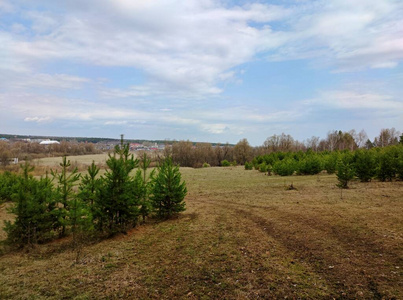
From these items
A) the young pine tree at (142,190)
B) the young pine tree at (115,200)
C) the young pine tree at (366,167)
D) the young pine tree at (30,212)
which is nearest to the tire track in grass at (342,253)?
the young pine tree at (142,190)

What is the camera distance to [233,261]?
5.78 m

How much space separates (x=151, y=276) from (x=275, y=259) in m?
2.70

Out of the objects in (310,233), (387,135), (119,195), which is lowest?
(310,233)

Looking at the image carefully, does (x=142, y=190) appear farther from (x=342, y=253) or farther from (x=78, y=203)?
(x=342, y=253)

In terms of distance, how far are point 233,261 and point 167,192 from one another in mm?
4652

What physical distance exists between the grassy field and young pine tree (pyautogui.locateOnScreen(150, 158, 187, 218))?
2.78ft

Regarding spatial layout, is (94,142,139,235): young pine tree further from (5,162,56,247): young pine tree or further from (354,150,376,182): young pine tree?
(354,150,376,182): young pine tree

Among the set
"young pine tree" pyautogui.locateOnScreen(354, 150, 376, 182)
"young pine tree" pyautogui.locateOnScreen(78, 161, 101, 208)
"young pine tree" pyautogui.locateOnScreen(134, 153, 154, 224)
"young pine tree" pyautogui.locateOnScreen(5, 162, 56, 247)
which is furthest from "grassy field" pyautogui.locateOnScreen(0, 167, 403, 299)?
"young pine tree" pyautogui.locateOnScreen(354, 150, 376, 182)

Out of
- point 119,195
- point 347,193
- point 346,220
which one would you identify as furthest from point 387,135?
point 119,195

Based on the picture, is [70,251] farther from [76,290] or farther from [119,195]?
[76,290]

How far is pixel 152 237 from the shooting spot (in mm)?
7945

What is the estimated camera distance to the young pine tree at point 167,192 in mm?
9883

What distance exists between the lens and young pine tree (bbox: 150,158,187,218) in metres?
9.88

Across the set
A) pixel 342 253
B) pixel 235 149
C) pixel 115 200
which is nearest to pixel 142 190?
pixel 115 200
